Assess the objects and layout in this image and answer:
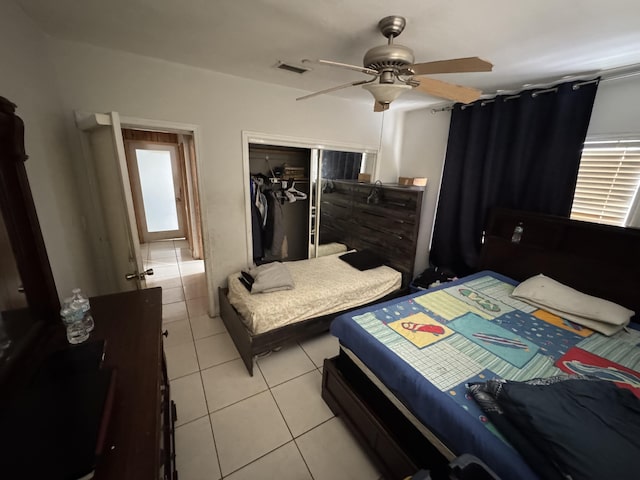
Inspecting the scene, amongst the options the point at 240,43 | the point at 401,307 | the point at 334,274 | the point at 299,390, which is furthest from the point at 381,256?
the point at 240,43

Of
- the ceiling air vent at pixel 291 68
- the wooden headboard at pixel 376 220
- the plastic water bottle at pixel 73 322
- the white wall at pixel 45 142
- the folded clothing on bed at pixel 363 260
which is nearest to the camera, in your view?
the plastic water bottle at pixel 73 322

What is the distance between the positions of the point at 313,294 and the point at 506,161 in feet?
7.45

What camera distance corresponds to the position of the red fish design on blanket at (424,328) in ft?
5.25

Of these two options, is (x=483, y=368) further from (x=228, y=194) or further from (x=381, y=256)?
(x=228, y=194)

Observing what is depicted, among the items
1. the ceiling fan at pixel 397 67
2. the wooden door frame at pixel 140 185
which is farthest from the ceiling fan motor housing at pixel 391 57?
the wooden door frame at pixel 140 185

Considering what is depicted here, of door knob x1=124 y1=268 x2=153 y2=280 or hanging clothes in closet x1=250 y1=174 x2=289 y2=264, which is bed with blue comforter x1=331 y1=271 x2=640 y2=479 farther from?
hanging clothes in closet x1=250 y1=174 x2=289 y2=264

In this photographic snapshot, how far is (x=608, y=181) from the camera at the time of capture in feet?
6.43

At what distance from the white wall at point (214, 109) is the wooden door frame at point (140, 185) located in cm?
261

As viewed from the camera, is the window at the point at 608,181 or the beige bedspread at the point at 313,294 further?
the beige bedspread at the point at 313,294

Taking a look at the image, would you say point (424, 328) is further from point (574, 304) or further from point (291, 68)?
point (291, 68)

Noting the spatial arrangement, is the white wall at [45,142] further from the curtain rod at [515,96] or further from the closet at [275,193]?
the curtain rod at [515,96]

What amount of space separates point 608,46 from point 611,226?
3.98 feet

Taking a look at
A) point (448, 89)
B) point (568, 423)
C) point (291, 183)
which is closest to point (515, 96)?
point (448, 89)

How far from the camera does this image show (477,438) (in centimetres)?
99
